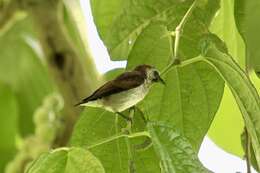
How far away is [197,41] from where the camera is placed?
1.04m

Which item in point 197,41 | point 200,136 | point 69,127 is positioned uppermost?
point 197,41

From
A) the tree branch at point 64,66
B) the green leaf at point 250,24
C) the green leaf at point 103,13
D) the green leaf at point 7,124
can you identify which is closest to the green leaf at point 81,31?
the tree branch at point 64,66

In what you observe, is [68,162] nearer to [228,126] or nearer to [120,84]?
[120,84]

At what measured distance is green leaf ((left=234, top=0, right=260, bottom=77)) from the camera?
0.92 meters

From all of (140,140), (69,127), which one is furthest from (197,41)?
(69,127)

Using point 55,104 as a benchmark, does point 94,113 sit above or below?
above

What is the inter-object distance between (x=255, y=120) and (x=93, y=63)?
4.39ft

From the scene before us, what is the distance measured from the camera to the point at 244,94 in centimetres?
87

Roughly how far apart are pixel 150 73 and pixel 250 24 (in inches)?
5.9

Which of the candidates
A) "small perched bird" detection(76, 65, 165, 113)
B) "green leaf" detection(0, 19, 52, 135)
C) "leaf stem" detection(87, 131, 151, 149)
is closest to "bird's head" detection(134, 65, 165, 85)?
"small perched bird" detection(76, 65, 165, 113)

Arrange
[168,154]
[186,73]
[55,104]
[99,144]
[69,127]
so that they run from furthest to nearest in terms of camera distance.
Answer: [55,104] → [69,127] → [186,73] → [99,144] → [168,154]

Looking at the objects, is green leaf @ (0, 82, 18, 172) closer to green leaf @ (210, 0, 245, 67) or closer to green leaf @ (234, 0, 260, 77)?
green leaf @ (210, 0, 245, 67)

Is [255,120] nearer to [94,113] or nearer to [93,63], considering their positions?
[94,113]

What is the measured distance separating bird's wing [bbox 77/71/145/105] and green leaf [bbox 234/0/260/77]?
0.14 metres
